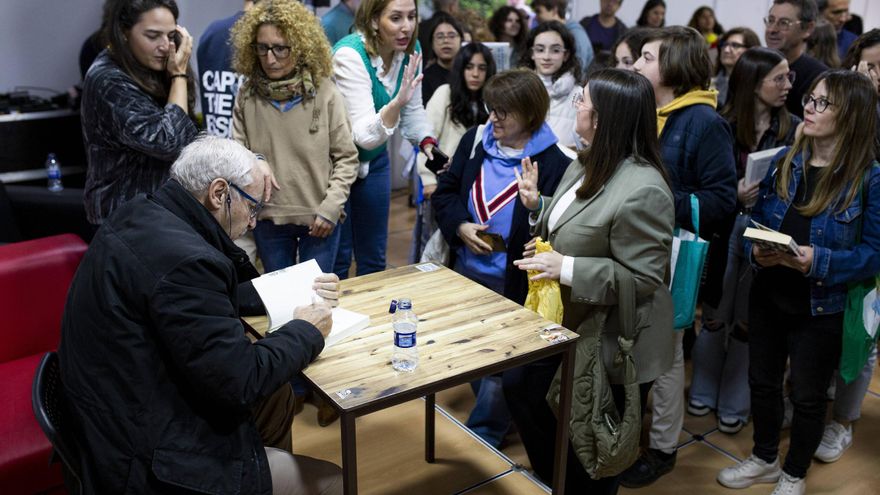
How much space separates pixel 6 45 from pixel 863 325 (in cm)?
547

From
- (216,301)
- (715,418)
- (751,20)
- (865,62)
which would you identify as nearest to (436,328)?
(216,301)

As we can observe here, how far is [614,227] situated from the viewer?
2301 millimetres

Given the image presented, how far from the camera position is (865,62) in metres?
3.41

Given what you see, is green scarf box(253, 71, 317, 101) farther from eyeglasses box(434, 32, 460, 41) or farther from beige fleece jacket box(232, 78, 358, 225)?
eyeglasses box(434, 32, 460, 41)

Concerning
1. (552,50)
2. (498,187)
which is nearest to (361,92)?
(498,187)

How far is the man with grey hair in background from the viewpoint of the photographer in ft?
5.68

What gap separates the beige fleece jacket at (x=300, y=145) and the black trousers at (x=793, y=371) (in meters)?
1.75

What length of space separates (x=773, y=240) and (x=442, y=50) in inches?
118

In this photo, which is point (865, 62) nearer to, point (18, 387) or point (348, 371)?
point (348, 371)

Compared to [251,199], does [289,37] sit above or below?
above

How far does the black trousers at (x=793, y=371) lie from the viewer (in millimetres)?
2666

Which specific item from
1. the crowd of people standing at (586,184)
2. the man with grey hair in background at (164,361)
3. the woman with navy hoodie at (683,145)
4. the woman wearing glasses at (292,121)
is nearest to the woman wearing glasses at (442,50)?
the crowd of people standing at (586,184)

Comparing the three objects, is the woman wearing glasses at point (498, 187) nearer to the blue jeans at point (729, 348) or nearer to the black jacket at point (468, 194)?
the black jacket at point (468, 194)

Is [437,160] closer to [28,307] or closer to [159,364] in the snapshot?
[28,307]
